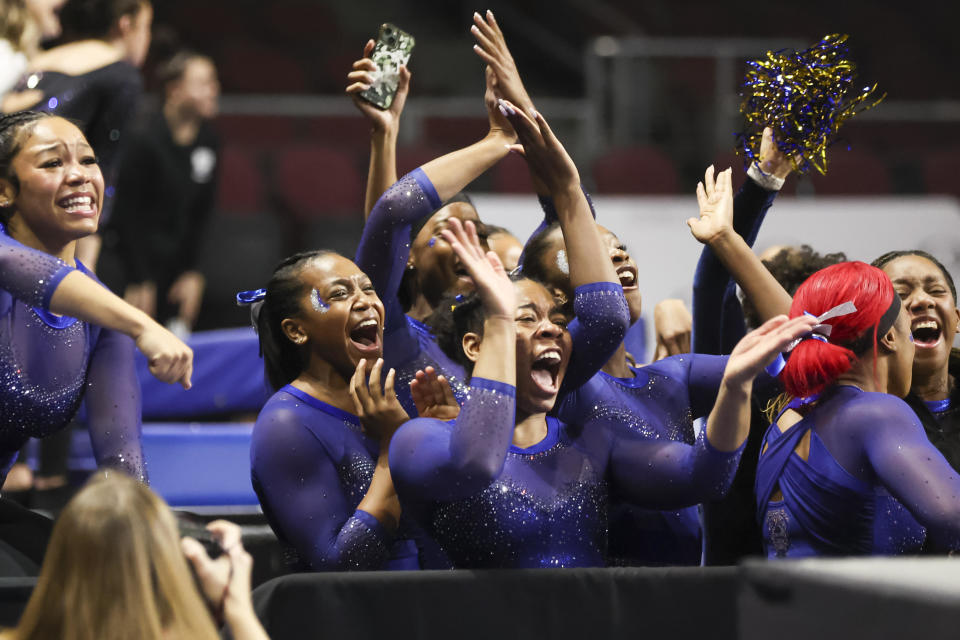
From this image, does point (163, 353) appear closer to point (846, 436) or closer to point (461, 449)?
point (461, 449)

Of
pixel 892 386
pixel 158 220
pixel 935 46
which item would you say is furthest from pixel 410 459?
pixel 935 46

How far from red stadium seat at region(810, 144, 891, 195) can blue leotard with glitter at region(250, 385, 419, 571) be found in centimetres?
500

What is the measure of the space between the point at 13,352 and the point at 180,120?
11.1ft

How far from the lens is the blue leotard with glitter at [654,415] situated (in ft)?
7.75

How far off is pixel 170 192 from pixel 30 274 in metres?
3.42

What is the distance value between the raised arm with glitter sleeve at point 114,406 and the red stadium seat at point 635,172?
4.11m

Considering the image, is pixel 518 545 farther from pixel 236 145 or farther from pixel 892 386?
pixel 236 145

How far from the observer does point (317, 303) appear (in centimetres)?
245

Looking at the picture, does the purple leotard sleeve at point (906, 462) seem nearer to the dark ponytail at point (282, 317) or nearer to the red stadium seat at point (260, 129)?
the dark ponytail at point (282, 317)

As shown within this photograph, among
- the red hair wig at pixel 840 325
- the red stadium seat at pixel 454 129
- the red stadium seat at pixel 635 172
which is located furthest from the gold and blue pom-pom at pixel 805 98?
the red stadium seat at pixel 454 129

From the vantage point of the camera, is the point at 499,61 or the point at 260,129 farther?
the point at 260,129

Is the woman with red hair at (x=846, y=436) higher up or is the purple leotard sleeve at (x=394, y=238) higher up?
the purple leotard sleeve at (x=394, y=238)

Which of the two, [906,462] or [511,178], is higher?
[511,178]

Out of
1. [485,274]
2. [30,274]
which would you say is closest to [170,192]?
[30,274]
